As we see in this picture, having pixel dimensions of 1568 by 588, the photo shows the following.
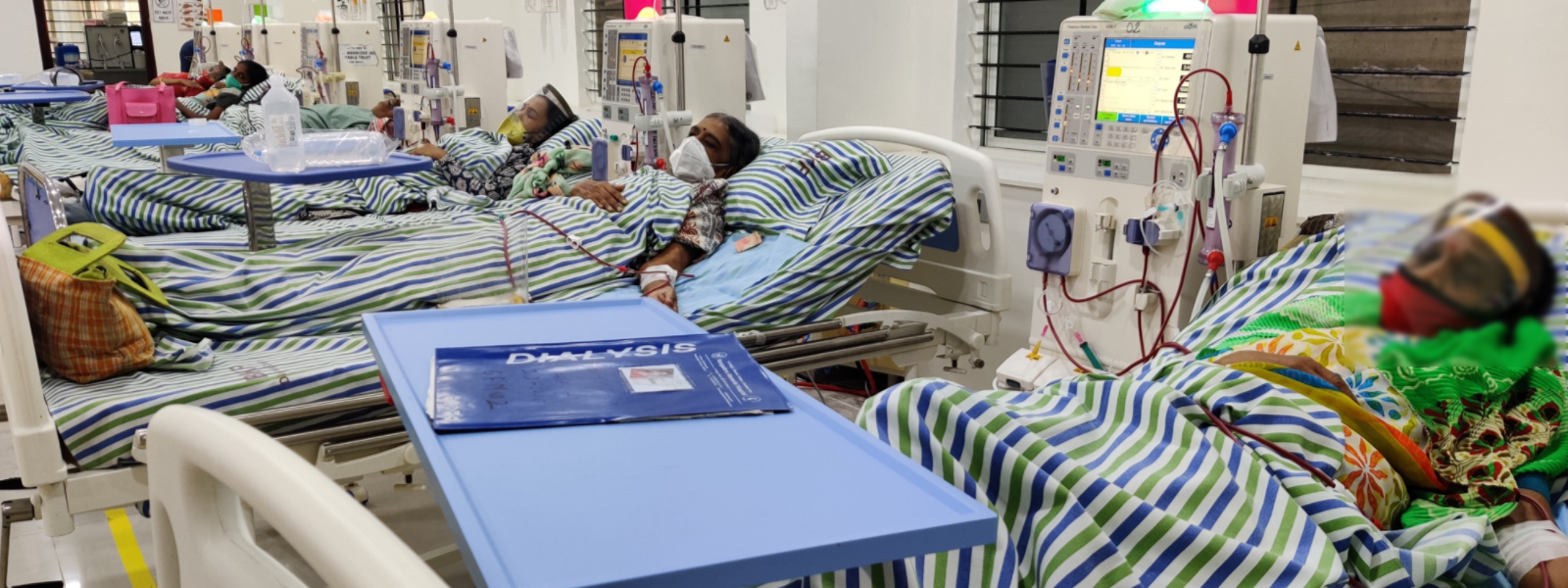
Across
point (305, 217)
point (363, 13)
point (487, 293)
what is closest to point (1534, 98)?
point (487, 293)

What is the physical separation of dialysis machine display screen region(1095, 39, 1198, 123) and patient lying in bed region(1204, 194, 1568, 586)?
0.58m

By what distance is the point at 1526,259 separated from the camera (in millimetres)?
297

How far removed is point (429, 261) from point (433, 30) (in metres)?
2.39

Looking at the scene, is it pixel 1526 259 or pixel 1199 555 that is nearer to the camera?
pixel 1526 259

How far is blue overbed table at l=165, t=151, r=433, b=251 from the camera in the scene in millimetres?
2686

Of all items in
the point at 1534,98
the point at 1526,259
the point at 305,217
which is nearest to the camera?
the point at 1526,259

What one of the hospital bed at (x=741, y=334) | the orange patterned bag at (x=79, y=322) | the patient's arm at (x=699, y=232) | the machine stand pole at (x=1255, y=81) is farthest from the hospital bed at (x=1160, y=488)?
the patient's arm at (x=699, y=232)

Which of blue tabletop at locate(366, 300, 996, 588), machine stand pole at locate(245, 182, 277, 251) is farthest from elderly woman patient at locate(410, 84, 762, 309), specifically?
blue tabletop at locate(366, 300, 996, 588)

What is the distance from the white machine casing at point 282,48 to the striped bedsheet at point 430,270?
14.2 ft

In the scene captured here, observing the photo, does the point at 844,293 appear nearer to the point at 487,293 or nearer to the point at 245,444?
the point at 487,293

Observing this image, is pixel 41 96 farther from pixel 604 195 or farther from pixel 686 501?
pixel 686 501

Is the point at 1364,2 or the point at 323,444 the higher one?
the point at 1364,2

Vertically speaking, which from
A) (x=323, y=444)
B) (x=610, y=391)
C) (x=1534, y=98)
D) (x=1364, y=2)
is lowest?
(x=323, y=444)

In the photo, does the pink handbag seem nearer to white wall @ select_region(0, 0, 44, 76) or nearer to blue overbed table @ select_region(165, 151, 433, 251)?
blue overbed table @ select_region(165, 151, 433, 251)
